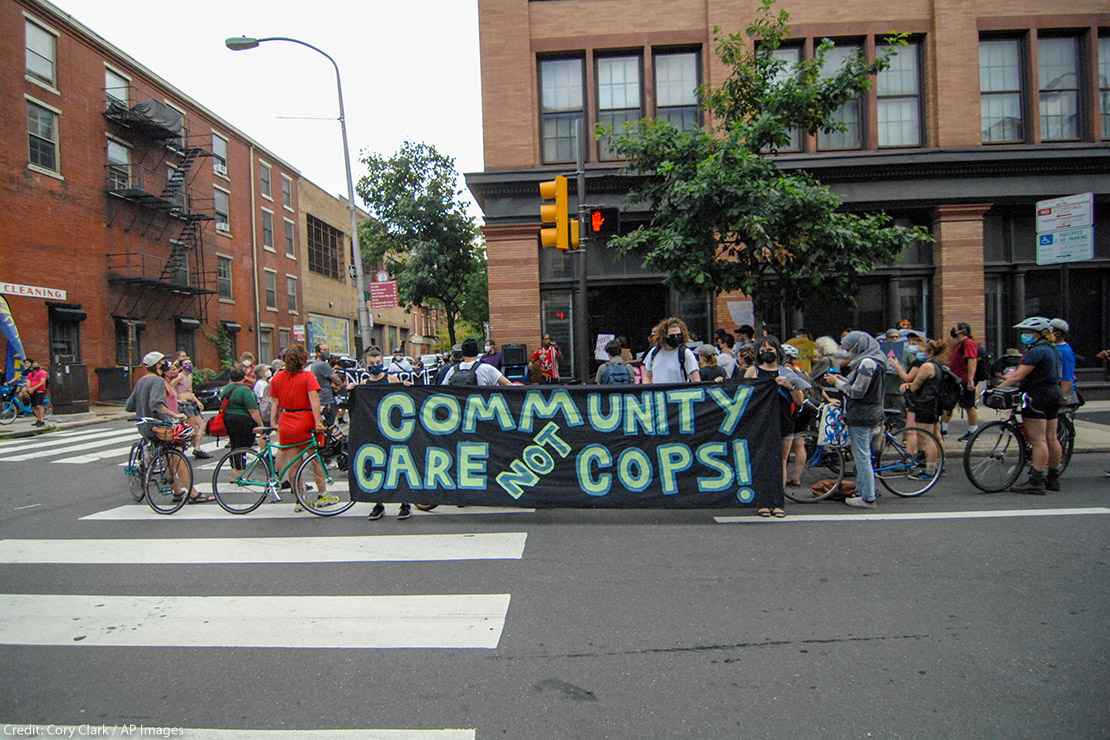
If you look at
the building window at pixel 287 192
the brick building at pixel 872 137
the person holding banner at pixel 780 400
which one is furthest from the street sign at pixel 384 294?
the building window at pixel 287 192

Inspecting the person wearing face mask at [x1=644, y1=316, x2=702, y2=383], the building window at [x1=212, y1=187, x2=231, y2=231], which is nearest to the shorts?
the person wearing face mask at [x1=644, y1=316, x2=702, y2=383]

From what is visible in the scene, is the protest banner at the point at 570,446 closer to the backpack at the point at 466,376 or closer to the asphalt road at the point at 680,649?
the backpack at the point at 466,376

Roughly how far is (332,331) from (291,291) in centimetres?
625

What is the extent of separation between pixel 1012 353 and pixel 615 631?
36.2 feet

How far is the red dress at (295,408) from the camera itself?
24.7ft

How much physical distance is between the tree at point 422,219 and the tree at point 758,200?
19052mm

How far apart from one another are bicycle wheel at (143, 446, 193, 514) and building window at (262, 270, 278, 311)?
1278 inches

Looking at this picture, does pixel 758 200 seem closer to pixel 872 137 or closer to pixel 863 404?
pixel 863 404

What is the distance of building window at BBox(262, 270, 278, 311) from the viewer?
38.4 meters

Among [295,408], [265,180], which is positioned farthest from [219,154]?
[295,408]

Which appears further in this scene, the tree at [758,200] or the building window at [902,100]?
the building window at [902,100]

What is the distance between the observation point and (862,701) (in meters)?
3.32

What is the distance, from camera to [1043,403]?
7613 mm

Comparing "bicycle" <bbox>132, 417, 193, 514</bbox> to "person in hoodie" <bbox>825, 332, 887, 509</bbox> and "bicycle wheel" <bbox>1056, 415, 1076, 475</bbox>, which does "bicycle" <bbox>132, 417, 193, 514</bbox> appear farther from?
"bicycle wheel" <bbox>1056, 415, 1076, 475</bbox>
